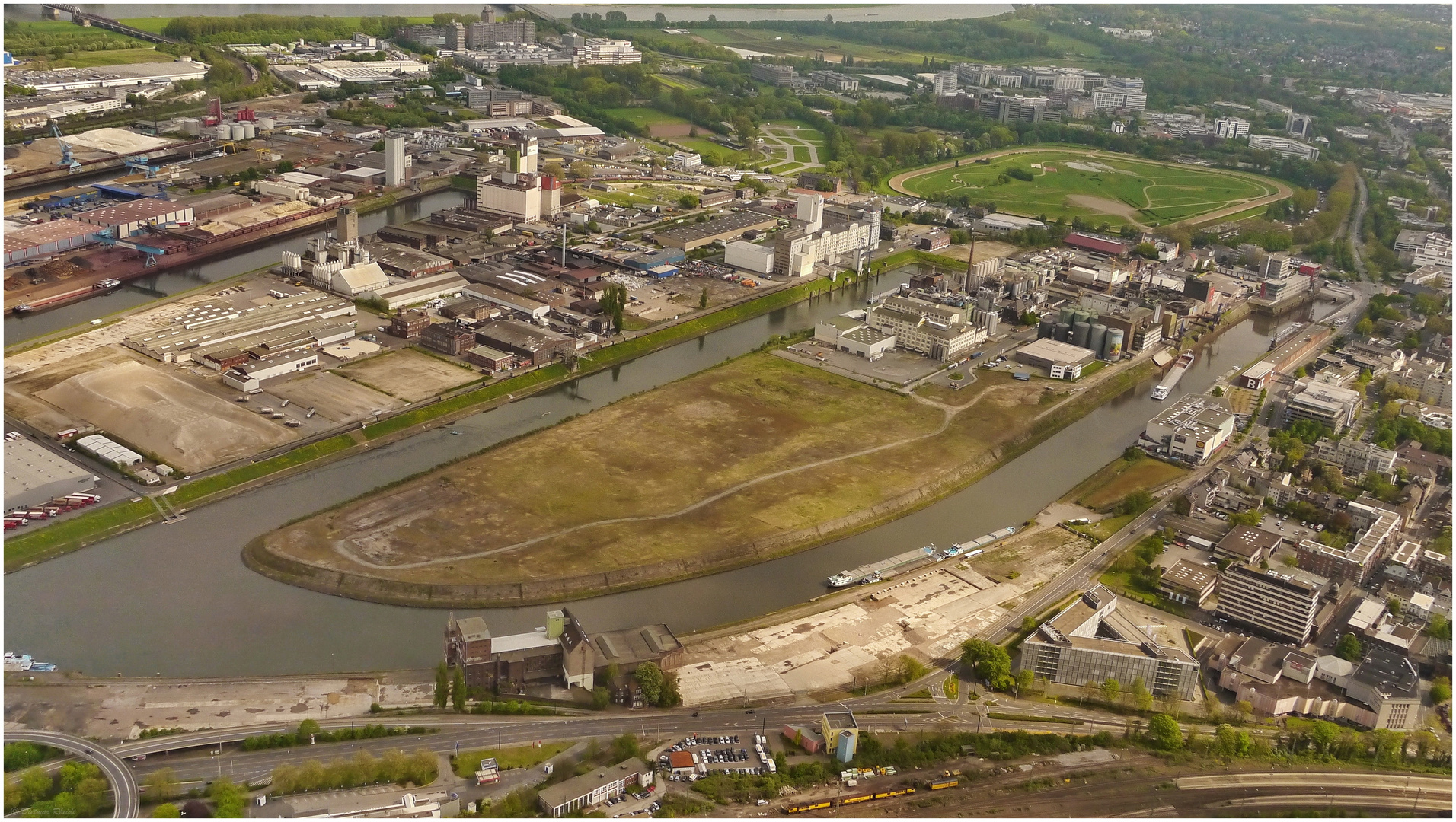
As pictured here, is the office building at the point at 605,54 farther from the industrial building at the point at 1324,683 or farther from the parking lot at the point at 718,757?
the parking lot at the point at 718,757

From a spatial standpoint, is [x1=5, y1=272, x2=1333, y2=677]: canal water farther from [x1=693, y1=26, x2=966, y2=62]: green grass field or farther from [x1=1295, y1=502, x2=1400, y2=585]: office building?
[x1=693, y1=26, x2=966, y2=62]: green grass field

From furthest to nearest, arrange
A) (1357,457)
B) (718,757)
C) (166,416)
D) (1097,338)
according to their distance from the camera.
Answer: (1097,338) < (1357,457) < (166,416) < (718,757)

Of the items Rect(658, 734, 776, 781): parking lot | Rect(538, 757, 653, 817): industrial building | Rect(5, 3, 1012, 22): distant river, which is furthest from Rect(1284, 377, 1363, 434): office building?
Rect(5, 3, 1012, 22): distant river

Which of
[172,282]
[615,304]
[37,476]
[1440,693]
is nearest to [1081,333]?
[615,304]

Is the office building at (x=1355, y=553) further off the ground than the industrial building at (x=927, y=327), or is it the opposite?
the industrial building at (x=927, y=327)

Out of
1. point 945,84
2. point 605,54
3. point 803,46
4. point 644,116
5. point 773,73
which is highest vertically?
point 803,46

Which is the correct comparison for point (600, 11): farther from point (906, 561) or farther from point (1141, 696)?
point (1141, 696)

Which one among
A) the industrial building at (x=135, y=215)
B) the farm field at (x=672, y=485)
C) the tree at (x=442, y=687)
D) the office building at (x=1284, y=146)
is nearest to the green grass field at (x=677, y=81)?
the office building at (x=1284, y=146)
